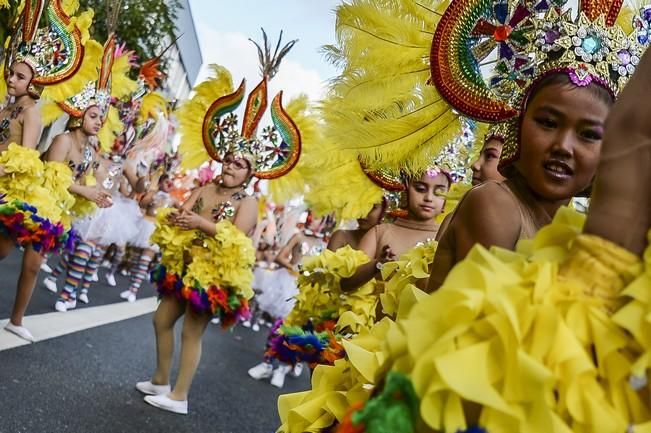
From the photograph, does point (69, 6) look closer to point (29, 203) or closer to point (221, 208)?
point (29, 203)

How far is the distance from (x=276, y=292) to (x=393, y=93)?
8.74 metres

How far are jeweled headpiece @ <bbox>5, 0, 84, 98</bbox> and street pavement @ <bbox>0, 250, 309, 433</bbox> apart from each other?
1.93 metres

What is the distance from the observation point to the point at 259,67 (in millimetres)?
6133

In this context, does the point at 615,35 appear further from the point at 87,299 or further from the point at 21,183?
the point at 87,299

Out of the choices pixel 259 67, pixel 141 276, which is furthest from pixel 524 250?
pixel 141 276

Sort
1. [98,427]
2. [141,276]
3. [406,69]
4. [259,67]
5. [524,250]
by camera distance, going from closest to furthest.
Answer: [524,250], [406,69], [98,427], [259,67], [141,276]

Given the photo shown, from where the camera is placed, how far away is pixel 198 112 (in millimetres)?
6109

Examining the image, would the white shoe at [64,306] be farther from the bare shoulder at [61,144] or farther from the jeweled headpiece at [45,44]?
the jeweled headpiece at [45,44]

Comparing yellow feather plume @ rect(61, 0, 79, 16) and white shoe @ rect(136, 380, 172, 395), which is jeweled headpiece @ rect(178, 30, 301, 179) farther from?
white shoe @ rect(136, 380, 172, 395)

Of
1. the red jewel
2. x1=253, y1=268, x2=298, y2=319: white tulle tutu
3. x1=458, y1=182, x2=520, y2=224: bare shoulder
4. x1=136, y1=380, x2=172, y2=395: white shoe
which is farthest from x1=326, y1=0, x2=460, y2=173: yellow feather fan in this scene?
x1=253, y1=268, x2=298, y2=319: white tulle tutu

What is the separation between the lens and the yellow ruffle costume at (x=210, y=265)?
4.89 metres

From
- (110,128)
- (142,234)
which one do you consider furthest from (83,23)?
(142,234)

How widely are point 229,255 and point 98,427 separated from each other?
1659 mm

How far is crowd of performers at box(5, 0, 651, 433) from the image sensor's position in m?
1.05
